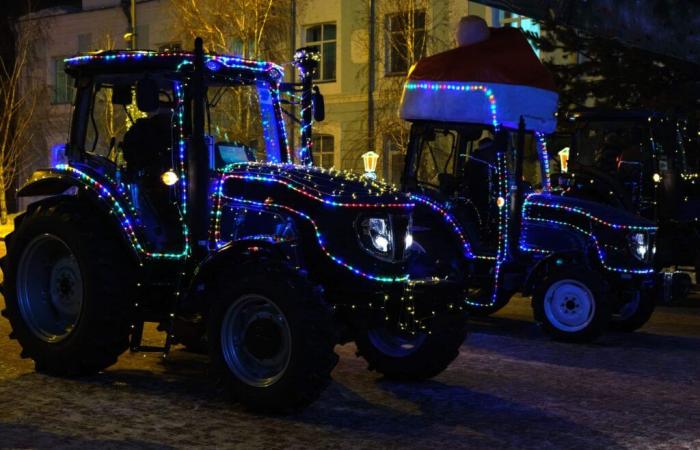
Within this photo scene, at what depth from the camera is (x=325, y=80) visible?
1154 inches

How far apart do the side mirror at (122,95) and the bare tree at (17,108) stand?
1038 inches

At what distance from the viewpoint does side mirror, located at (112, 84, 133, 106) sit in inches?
333

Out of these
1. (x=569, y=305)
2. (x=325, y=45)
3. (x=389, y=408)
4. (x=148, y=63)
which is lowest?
(x=389, y=408)

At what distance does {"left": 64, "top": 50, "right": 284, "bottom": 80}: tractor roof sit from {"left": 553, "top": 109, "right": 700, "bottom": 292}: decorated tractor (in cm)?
649

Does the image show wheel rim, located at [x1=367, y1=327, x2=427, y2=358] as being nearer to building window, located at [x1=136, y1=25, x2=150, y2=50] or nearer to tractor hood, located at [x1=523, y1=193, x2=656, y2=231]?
tractor hood, located at [x1=523, y1=193, x2=656, y2=231]

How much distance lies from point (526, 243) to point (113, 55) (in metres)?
5.30

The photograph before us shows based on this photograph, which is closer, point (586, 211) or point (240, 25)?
point (586, 211)

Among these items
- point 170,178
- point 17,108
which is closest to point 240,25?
point 17,108

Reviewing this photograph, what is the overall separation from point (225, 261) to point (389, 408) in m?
1.61

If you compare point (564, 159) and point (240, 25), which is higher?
point (240, 25)

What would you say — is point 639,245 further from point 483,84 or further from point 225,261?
point 225,261

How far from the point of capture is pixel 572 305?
11.1 meters

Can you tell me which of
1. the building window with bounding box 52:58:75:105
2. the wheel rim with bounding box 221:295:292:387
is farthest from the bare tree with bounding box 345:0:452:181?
the wheel rim with bounding box 221:295:292:387

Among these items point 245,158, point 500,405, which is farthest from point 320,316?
point 245,158
